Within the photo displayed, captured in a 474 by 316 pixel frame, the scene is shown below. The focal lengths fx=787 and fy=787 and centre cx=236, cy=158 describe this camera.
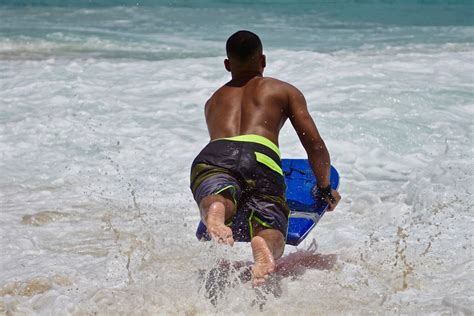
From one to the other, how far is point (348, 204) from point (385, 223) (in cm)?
38

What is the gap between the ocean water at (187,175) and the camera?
3.42 m

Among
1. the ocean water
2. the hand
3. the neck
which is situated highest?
the neck

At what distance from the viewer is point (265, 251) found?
3.06 m

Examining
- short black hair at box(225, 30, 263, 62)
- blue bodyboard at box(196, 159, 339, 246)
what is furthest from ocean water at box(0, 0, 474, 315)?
short black hair at box(225, 30, 263, 62)

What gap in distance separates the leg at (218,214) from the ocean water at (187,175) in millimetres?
174

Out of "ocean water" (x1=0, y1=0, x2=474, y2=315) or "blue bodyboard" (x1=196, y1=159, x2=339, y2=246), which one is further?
"blue bodyboard" (x1=196, y1=159, x2=339, y2=246)

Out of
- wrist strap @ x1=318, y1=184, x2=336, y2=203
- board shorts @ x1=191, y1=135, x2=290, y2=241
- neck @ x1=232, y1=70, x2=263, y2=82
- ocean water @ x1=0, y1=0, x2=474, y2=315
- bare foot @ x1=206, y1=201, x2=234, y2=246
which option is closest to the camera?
bare foot @ x1=206, y1=201, x2=234, y2=246

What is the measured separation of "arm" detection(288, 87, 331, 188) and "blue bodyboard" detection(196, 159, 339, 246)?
0.89 ft

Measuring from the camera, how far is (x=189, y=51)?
10578 mm

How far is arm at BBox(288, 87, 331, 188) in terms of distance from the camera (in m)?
3.48

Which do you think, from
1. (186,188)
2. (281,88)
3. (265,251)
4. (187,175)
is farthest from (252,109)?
(187,175)

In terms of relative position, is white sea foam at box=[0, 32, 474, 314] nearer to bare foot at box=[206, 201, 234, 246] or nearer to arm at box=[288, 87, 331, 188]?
bare foot at box=[206, 201, 234, 246]

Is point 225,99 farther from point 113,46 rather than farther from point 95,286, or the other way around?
point 113,46

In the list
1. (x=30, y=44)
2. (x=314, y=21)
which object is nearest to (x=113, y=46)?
(x=30, y=44)
